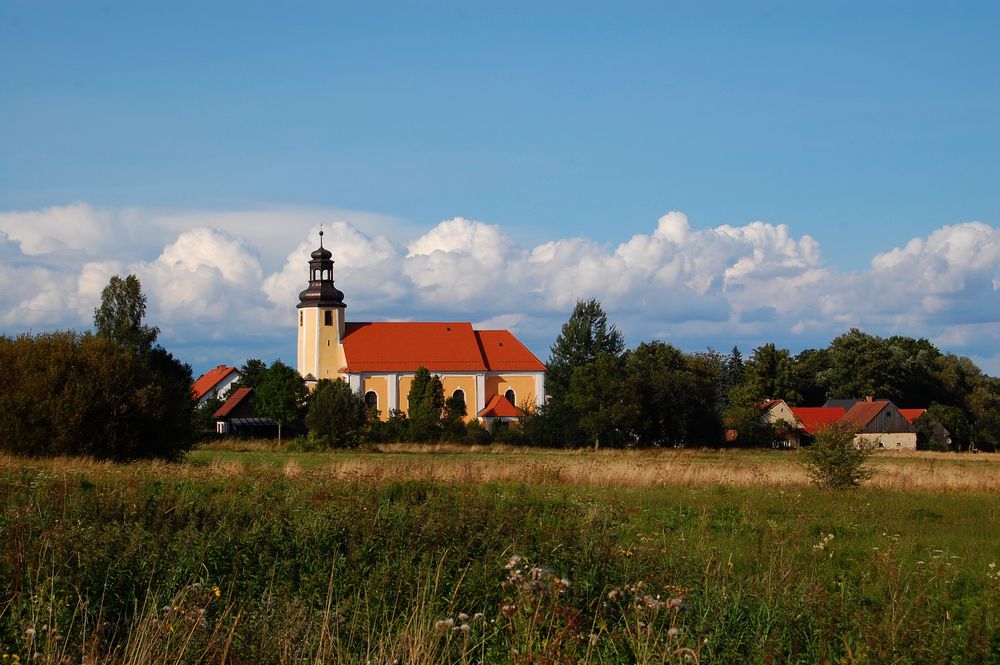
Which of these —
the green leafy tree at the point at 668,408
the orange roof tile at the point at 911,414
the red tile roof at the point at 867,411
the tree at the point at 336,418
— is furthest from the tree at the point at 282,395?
the orange roof tile at the point at 911,414

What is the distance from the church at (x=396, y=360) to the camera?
91438mm

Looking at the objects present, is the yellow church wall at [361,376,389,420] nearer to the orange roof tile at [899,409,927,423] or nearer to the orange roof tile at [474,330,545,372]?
the orange roof tile at [474,330,545,372]

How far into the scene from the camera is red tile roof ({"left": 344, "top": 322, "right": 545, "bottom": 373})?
92.0 m

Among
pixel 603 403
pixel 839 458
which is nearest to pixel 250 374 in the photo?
pixel 603 403

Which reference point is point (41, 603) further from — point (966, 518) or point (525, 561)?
point (966, 518)

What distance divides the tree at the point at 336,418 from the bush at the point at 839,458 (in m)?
38.0

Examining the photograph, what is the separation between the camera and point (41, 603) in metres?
6.90

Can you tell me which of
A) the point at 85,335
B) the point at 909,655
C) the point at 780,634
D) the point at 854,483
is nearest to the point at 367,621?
the point at 780,634

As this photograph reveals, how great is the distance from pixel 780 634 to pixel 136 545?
16.8ft

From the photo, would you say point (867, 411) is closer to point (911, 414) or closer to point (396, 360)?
point (911, 414)

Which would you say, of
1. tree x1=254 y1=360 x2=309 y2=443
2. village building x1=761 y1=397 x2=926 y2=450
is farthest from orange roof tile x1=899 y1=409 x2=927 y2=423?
tree x1=254 y1=360 x2=309 y2=443

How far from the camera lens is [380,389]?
9150 centimetres

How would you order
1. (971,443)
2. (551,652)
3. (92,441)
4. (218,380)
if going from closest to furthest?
(551,652) → (92,441) → (971,443) → (218,380)

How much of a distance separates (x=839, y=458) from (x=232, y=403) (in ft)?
248
